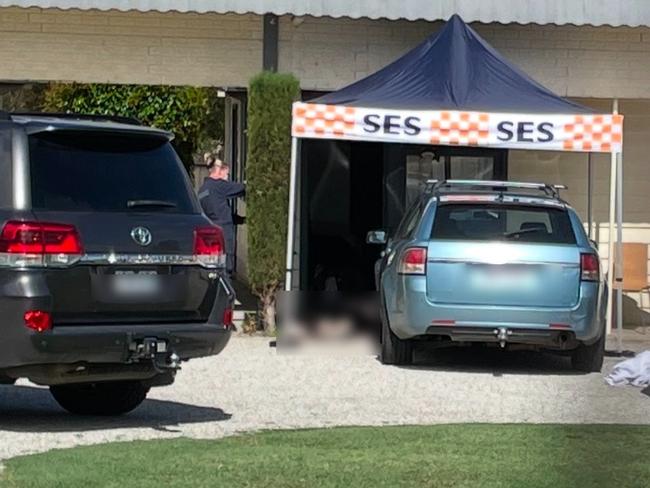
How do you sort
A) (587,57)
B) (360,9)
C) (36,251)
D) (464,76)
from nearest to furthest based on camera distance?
(36,251), (464,76), (360,9), (587,57)

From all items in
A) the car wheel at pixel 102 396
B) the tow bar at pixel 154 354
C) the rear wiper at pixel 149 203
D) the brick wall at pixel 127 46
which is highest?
the brick wall at pixel 127 46

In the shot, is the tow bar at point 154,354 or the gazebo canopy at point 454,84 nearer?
the tow bar at point 154,354

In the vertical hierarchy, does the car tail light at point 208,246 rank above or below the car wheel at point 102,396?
above

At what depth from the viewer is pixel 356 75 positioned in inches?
659

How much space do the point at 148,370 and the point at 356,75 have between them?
27.2 feet

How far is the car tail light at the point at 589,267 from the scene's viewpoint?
12.4 metres

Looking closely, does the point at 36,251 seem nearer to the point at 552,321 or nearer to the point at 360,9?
the point at 552,321

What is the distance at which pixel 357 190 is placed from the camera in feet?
57.8

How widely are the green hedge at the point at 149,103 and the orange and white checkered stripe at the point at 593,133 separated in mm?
14778

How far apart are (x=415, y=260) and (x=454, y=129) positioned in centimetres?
220

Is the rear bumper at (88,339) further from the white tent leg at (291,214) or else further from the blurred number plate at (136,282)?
the white tent leg at (291,214)

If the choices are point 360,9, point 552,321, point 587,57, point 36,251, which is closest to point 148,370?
point 36,251

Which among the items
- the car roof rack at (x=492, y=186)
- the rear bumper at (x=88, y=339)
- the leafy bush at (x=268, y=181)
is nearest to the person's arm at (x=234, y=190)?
the leafy bush at (x=268, y=181)

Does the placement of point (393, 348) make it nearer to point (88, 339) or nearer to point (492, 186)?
point (492, 186)
